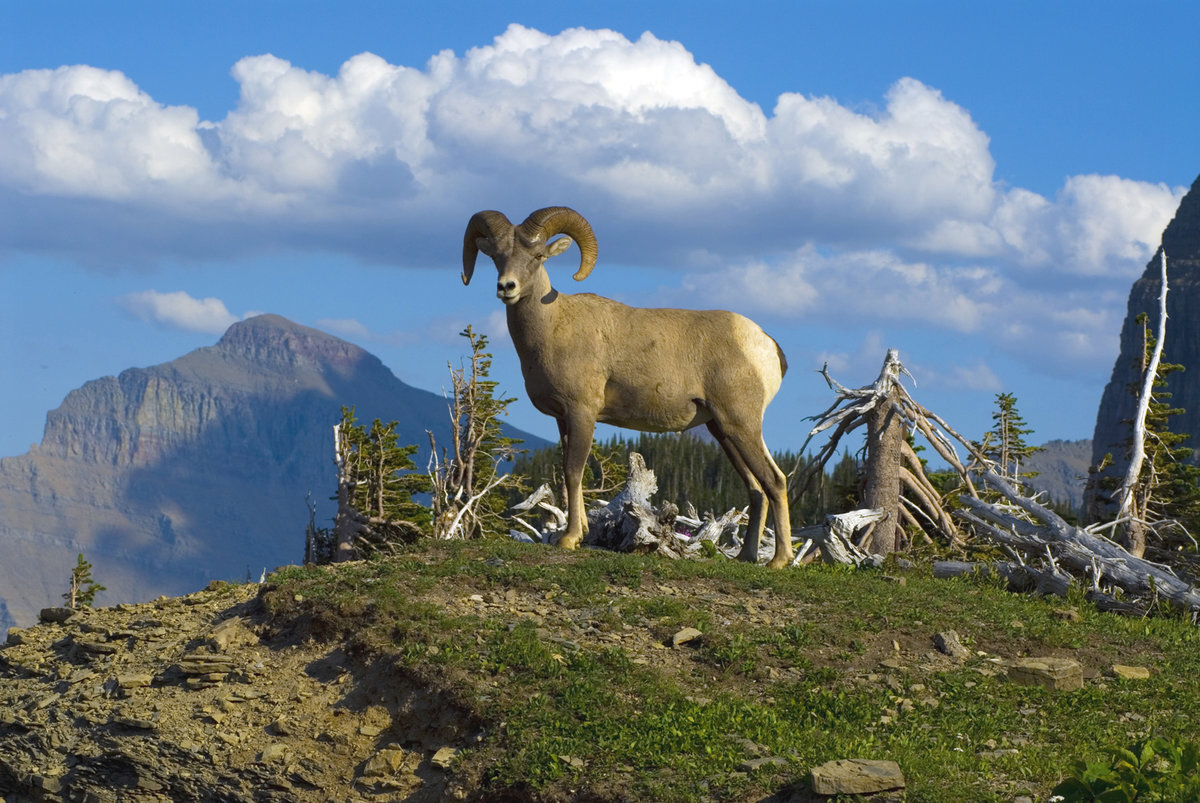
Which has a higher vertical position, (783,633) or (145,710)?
(783,633)

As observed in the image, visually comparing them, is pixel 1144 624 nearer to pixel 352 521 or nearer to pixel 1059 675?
pixel 1059 675

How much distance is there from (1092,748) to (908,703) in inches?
61.7

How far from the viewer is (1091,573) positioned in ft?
53.4

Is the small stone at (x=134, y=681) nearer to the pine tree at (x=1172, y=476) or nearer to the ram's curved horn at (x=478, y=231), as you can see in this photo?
the ram's curved horn at (x=478, y=231)

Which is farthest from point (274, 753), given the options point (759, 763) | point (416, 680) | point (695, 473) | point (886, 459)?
point (695, 473)

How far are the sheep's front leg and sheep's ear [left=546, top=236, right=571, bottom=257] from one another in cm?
201

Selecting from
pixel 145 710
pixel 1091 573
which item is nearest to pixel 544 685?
pixel 145 710

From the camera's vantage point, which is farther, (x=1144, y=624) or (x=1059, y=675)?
(x=1144, y=624)

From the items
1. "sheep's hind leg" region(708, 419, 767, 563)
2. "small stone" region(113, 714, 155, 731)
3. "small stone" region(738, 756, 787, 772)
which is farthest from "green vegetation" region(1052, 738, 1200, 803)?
"small stone" region(113, 714, 155, 731)

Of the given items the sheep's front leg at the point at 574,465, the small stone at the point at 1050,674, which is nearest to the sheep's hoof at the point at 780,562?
the sheep's front leg at the point at 574,465

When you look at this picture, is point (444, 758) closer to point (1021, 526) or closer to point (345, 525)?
point (1021, 526)

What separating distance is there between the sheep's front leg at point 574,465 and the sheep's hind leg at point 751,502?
1808 mm

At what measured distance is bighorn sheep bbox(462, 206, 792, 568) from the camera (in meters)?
14.8

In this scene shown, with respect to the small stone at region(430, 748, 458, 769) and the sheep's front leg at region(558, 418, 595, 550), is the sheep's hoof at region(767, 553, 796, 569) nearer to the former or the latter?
the sheep's front leg at region(558, 418, 595, 550)
